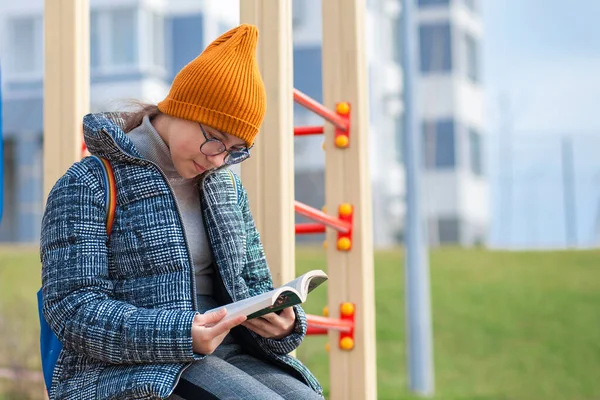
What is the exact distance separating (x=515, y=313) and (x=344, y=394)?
1104 centimetres

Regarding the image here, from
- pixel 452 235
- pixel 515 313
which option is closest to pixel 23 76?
pixel 515 313

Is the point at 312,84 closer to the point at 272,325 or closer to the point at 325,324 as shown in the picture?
the point at 325,324

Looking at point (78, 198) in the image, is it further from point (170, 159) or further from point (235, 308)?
point (235, 308)

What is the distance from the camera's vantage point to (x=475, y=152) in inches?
877

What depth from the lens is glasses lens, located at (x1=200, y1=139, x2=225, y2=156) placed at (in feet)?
7.11

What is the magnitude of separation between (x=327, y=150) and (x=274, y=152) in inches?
21.4

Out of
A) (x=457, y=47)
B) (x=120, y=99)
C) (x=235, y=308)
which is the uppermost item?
(x=457, y=47)

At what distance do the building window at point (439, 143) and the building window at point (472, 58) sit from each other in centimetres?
139

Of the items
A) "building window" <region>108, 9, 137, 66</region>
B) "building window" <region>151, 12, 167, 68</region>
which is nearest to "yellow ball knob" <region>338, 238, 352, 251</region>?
"building window" <region>108, 9, 137, 66</region>

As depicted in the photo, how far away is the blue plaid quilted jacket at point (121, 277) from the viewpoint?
2000mm

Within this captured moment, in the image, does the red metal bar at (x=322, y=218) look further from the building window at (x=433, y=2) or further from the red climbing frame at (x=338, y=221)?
the building window at (x=433, y=2)

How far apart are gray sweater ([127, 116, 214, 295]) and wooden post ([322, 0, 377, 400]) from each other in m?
1.20

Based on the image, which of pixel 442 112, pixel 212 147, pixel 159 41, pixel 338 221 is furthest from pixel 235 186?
pixel 442 112

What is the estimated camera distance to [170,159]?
2242 mm
